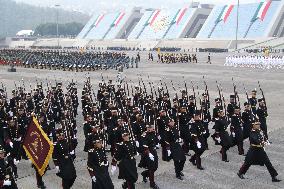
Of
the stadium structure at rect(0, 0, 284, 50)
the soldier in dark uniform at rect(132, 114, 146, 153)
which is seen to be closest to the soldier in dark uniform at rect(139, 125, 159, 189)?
the soldier in dark uniform at rect(132, 114, 146, 153)

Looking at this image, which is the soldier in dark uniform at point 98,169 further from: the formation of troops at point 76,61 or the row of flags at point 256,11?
the row of flags at point 256,11

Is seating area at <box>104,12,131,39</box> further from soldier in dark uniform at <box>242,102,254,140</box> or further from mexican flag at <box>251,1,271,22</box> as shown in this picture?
soldier in dark uniform at <box>242,102,254,140</box>

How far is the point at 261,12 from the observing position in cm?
9462

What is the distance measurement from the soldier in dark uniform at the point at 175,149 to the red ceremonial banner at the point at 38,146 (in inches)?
130

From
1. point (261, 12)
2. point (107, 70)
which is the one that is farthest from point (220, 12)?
point (107, 70)

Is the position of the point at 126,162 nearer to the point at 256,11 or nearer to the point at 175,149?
the point at 175,149

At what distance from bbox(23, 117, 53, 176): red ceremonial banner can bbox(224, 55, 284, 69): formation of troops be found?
38.8 metres

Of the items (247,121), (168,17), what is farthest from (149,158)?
(168,17)

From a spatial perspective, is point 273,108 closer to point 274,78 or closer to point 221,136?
point 221,136

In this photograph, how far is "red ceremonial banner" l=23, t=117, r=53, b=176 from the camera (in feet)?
31.5

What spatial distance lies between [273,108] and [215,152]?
921cm

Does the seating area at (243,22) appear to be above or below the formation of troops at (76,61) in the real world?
above

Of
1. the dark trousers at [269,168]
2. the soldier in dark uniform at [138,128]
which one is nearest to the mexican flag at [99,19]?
the soldier in dark uniform at [138,128]

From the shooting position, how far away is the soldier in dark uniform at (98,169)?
8.99 meters
